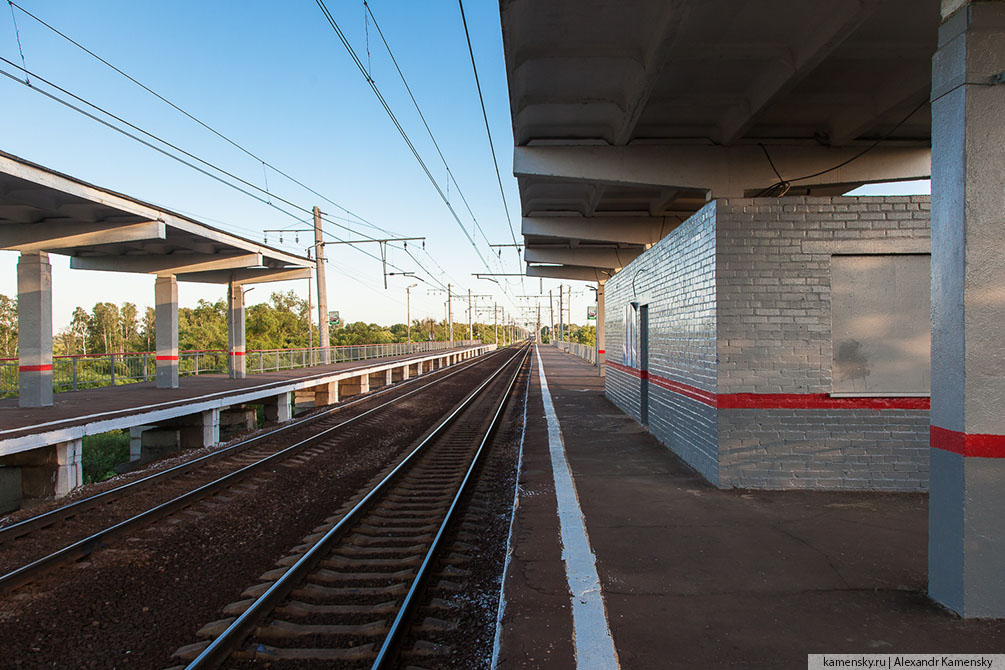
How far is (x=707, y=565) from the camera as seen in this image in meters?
4.75

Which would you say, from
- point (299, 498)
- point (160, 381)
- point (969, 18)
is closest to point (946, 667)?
point (969, 18)

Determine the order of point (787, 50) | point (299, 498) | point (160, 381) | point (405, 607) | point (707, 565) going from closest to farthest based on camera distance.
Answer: point (405, 607)
point (707, 565)
point (787, 50)
point (299, 498)
point (160, 381)

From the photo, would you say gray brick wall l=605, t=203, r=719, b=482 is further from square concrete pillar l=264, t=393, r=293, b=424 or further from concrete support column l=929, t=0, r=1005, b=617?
square concrete pillar l=264, t=393, r=293, b=424

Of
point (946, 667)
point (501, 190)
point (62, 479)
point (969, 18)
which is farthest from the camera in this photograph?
point (501, 190)

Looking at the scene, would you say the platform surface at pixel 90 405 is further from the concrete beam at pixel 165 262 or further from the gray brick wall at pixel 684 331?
the gray brick wall at pixel 684 331

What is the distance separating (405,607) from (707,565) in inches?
93.8

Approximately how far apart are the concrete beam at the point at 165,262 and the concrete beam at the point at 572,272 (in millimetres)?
13310

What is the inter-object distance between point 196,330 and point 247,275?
49256mm

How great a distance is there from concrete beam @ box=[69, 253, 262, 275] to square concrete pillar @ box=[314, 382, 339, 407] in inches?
201

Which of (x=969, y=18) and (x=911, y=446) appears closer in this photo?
(x=969, y=18)

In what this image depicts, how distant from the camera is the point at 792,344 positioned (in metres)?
7.07

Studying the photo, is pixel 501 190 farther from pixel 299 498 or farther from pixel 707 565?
pixel 707 565

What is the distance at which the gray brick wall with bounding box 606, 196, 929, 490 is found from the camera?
6859 mm

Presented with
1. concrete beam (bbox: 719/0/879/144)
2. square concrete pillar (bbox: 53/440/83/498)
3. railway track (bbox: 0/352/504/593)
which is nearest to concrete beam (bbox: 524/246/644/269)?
railway track (bbox: 0/352/504/593)
